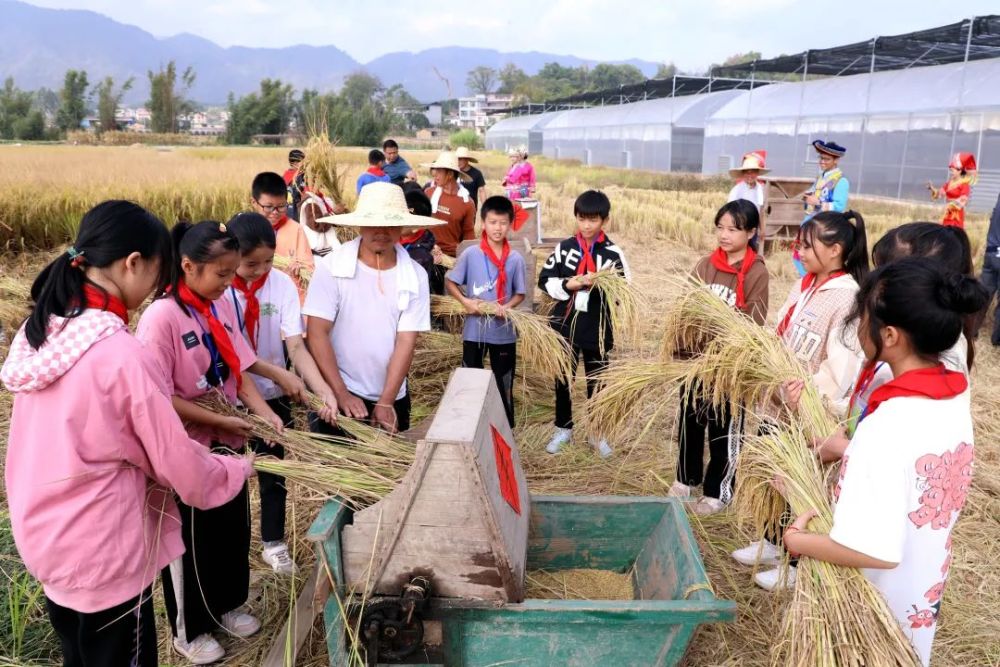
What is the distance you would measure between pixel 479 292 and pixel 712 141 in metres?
21.9

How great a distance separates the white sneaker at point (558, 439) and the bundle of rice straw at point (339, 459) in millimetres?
1784

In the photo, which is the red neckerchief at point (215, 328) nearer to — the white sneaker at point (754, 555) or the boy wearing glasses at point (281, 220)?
the boy wearing glasses at point (281, 220)

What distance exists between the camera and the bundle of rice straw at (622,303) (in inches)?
145

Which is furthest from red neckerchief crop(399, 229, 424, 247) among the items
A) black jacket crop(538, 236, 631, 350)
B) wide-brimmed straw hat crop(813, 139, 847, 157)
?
wide-brimmed straw hat crop(813, 139, 847, 157)

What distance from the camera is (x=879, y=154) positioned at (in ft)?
53.5

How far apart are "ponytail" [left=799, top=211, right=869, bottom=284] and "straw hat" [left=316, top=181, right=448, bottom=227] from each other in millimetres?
1518

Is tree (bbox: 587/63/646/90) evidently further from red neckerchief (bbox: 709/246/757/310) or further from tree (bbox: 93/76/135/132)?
red neckerchief (bbox: 709/246/757/310)

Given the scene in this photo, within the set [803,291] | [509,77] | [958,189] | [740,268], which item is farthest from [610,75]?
[803,291]

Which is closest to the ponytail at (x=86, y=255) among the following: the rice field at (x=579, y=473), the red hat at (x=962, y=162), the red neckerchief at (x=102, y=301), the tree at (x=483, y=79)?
the red neckerchief at (x=102, y=301)

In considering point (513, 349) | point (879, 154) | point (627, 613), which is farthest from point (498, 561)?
point (879, 154)

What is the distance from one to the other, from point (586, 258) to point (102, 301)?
8.81 ft

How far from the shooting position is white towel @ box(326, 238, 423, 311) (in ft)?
9.09

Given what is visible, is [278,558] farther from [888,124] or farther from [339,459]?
[888,124]

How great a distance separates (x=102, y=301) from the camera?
5.18 ft
